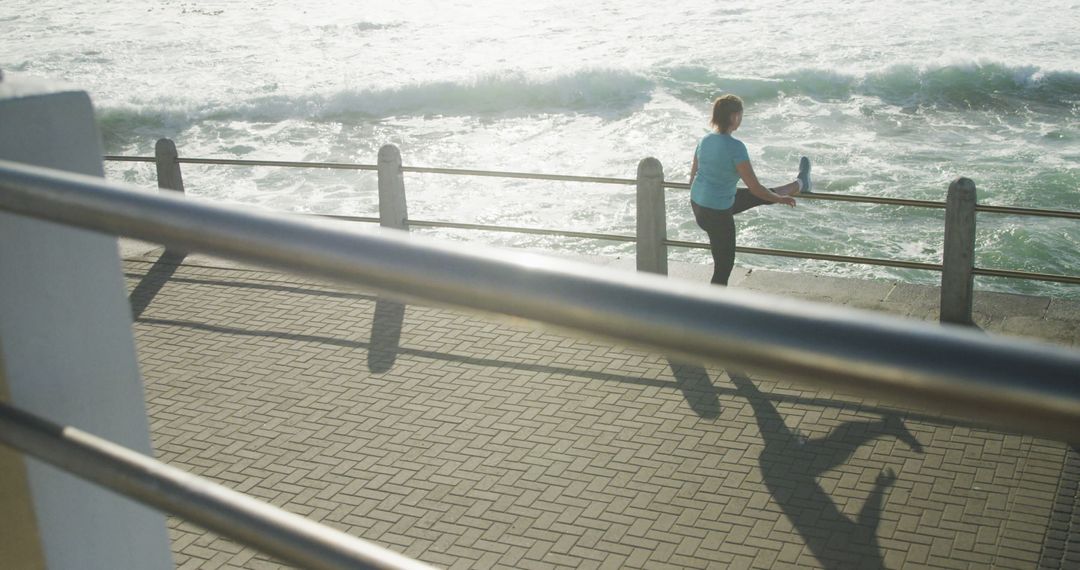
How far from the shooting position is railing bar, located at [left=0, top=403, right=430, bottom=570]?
3.84ft

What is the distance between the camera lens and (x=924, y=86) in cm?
3297

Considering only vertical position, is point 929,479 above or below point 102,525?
below

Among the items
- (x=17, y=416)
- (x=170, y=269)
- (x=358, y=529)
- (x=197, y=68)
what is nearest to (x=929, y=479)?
(x=358, y=529)

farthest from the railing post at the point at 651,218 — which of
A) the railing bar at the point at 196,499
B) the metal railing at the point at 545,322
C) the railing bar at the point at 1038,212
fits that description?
the metal railing at the point at 545,322

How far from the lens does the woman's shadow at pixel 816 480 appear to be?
244 inches

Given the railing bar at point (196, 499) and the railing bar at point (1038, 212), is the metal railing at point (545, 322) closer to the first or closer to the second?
the railing bar at point (196, 499)

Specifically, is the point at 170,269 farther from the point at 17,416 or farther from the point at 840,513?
the point at 17,416

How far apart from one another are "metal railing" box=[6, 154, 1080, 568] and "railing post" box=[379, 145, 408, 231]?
10132 mm

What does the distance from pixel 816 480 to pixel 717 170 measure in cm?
339

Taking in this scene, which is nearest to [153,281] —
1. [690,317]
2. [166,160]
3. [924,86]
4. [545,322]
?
[166,160]

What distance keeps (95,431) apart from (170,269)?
1001 cm

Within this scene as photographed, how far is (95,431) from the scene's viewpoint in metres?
2.02

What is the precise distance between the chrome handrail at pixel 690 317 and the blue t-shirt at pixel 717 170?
857 cm

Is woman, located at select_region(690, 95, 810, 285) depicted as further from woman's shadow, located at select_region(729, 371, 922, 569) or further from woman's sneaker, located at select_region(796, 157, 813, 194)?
woman's shadow, located at select_region(729, 371, 922, 569)
